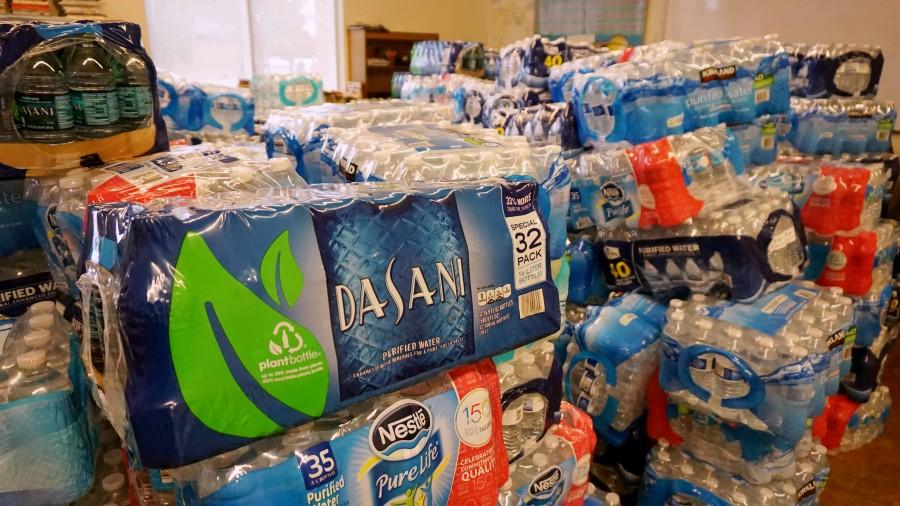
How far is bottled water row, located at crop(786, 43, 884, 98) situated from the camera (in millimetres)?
2973

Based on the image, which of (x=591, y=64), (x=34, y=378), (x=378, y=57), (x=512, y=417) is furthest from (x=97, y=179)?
(x=378, y=57)

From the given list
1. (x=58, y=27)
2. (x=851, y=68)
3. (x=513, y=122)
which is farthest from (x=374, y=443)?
(x=851, y=68)

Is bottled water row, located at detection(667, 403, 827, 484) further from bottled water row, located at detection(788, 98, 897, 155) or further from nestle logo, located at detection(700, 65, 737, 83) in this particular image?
bottled water row, located at detection(788, 98, 897, 155)

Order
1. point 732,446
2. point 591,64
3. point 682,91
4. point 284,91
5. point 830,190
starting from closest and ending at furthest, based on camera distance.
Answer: point 732,446 → point 682,91 → point 830,190 → point 591,64 → point 284,91

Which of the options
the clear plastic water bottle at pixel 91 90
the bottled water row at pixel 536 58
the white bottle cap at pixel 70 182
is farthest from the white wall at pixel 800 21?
the white bottle cap at pixel 70 182

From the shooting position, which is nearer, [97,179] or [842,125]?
[97,179]

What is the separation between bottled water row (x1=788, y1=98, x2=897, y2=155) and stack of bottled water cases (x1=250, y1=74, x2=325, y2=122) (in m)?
2.83

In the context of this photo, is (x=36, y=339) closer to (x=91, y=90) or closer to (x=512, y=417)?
(x=91, y=90)

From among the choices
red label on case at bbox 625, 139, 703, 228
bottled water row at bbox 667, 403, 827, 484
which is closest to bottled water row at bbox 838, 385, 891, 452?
bottled water row at bbox 667, 403, 827, 484

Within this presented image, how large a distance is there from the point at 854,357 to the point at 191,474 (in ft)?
9.38

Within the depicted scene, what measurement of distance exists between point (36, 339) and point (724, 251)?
5.97 feet

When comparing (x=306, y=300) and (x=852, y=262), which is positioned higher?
(x=306, y=300)

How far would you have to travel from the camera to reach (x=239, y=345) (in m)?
0.71

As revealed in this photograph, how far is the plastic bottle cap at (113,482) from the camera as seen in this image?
0.99 meters
